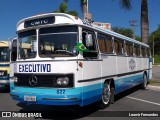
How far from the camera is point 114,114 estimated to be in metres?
9.12

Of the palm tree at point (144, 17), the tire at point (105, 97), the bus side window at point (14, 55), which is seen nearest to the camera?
the tire at point (105, 97)

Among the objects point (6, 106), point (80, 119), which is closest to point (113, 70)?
point (80, 119)

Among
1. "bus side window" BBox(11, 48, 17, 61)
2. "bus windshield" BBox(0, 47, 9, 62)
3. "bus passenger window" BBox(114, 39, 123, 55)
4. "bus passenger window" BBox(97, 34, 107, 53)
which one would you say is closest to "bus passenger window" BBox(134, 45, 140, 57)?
"bus passenger window" BBox(114, 39, 123, 55)

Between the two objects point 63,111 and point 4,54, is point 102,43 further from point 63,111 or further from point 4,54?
point 4,54

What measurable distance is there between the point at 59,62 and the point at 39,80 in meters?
0.79

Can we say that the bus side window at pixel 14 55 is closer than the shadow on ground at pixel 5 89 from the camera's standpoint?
Yes

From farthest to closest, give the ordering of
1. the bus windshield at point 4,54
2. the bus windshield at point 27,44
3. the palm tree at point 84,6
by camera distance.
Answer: the palm tree at point 84,6, the bus windshield at point 4,54, the bus windshield at point 27,44

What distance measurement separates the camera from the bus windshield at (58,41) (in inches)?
324

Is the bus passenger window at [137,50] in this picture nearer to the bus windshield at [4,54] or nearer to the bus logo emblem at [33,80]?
the bus windshield at [4,54]

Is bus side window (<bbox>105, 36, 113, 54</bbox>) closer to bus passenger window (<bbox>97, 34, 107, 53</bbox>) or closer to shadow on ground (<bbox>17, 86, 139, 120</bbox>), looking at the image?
bus passenger window (<bbox>97, 34, 107, 53</bbox>)

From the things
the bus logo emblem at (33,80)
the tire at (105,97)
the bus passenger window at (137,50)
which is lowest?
the tire at (105,97)

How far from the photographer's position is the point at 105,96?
10125mm

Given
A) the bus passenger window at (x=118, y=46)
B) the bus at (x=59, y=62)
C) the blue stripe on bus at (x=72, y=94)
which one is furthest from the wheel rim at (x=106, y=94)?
the bus passenger window at (x=118, y=46)

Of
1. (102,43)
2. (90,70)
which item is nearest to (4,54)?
(102,43)
